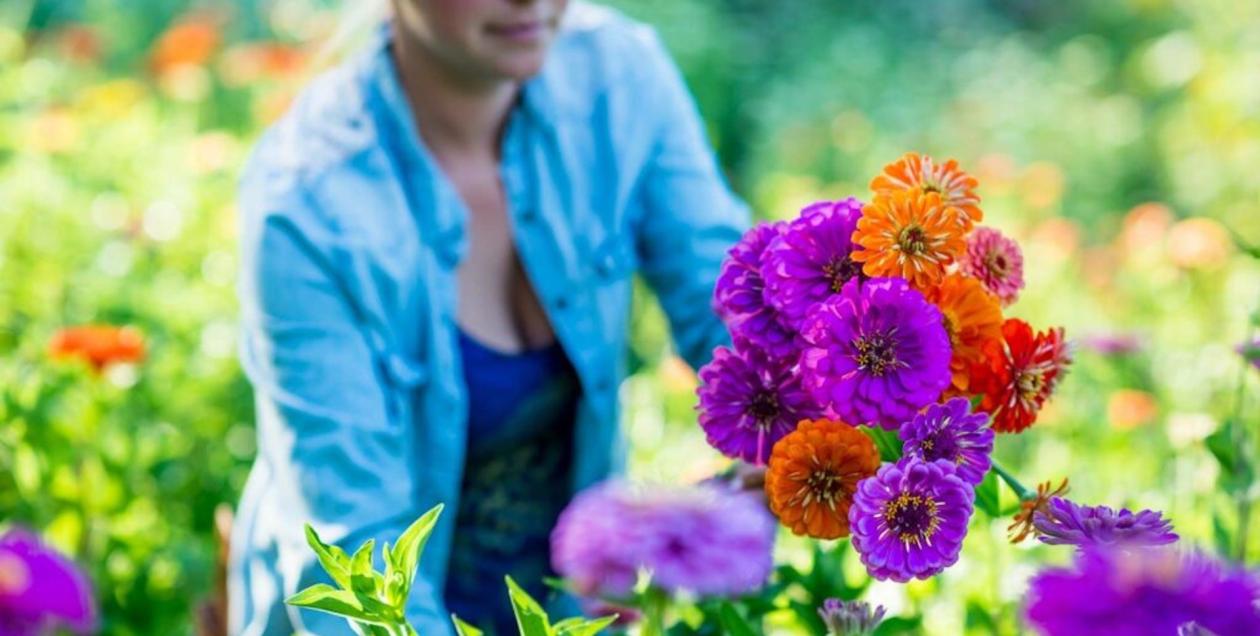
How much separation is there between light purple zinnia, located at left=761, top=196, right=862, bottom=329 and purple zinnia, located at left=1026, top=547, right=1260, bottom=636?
1.04 ft

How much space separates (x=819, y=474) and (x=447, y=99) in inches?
33.8

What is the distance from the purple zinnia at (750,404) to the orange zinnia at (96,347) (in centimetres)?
125

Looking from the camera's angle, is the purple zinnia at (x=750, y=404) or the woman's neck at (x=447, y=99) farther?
the woman's neck at (x=447, y=99)

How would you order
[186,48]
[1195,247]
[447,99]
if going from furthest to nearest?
[186,48]
[1195,247]
[447,99]

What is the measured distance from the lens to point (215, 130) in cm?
386

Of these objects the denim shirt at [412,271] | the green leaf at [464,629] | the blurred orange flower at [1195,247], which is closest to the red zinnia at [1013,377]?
the green leaf at [464,629]

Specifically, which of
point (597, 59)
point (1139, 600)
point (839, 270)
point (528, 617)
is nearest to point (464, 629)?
point (528, 617)

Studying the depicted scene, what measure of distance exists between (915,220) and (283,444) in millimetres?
730

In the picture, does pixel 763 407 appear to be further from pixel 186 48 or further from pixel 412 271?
pixel 186 48

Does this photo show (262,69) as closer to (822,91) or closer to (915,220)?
(822,91)

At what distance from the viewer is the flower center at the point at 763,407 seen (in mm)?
973

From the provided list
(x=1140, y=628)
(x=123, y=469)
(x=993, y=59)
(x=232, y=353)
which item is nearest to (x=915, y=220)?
(x=1140, y=628)

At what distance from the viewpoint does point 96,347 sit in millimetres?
2023

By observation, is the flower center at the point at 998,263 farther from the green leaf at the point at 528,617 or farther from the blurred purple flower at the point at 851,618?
the green leaf at the point at 528,617
